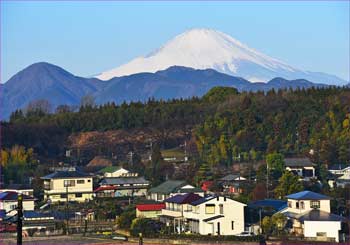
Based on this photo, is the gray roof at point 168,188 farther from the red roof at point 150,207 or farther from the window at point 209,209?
the window at point 209,209

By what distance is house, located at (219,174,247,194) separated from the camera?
61.5 feet

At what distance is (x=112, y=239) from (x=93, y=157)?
1507 centimetres

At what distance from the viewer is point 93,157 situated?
28.1m

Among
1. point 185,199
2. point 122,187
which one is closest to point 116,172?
point 122,187

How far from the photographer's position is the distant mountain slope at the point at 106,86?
129 m

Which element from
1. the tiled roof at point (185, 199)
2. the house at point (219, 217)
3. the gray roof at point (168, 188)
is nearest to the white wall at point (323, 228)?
the house at point (219, 217)

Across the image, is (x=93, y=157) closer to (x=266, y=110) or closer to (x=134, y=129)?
(x=134, y=129)

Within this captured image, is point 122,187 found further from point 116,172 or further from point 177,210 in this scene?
point 177,210

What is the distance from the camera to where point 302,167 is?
805 inches

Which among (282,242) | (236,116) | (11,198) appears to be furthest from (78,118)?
(282,242)

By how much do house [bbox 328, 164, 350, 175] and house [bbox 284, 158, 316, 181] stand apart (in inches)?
21.1

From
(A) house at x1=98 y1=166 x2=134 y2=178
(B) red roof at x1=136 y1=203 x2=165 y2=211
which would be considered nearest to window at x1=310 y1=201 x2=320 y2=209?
(B) red roof at x1=136 y1=203 x2=165 y2=211

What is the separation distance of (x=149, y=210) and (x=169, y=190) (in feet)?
6.64

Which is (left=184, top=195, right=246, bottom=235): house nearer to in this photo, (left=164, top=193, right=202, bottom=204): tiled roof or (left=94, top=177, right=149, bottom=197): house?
(left=164, top=193, right=202, bottom=204): tiled roof
